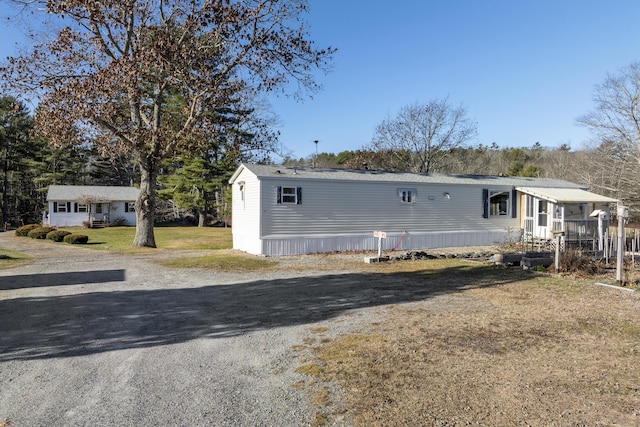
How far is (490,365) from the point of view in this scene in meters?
4.48

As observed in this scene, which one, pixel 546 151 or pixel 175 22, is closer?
pixel 175 22

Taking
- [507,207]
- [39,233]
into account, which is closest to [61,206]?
[39,233]

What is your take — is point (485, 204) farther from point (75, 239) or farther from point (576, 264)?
point (75, 239)

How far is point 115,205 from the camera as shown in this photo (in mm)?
37375

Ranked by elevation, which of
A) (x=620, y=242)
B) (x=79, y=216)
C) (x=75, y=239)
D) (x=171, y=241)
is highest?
(x=620, y=242)

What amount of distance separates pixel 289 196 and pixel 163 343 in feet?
33.7

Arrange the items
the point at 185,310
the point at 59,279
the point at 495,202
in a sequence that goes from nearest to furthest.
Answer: the point at 185,310 < the point at 59,279 < the point at 495,202

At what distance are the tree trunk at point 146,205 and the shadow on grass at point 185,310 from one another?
10136 mm

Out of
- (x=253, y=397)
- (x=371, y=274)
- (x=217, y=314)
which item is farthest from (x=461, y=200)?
(x=253, y=397)

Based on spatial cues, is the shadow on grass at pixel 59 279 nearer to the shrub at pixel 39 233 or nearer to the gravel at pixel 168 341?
the gravel at pixel 168 341

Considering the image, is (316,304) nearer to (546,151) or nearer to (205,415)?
(205,415)

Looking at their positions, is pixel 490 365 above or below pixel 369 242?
below

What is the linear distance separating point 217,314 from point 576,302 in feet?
20.6

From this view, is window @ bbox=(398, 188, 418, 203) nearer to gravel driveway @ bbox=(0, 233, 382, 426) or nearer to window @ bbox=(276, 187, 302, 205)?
window @ bbox=(276, 187, 302, 205)
